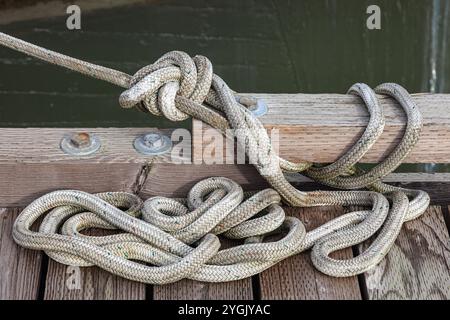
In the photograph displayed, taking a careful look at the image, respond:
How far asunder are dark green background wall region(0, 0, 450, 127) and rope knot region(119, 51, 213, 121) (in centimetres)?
305

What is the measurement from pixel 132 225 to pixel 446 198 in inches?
34.2

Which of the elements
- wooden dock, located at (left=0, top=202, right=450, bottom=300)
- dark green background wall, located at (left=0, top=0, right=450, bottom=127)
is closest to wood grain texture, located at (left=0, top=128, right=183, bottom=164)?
wooden dock, located at (left=0, top=202, right=450, bottom=300)

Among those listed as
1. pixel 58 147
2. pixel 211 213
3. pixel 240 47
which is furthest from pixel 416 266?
pixel 240 47

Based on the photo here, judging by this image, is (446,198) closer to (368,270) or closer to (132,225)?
(368,270)

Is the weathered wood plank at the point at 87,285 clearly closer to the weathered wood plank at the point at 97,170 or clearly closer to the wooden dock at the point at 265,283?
the wooden dock at the point at 265,283

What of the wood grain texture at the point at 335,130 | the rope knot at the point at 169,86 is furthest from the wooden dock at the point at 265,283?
the rope knot at the point at 169,86

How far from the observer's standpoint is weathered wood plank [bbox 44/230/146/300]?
6.30ft

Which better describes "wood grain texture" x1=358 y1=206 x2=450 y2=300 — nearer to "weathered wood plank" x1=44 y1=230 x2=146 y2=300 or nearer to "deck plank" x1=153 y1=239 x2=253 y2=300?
"deck plank" x1=153 y1=239 x2=253 y2=300

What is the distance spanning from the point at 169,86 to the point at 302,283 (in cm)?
59

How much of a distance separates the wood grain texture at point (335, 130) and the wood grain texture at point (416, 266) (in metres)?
0.18

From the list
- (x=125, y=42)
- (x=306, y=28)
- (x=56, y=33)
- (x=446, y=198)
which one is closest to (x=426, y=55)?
(x=306, y=28)

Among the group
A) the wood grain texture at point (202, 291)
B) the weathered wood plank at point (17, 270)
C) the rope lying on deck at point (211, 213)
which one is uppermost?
the rope lying on deck at point (211, 213)

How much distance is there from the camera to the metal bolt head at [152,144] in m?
2.12

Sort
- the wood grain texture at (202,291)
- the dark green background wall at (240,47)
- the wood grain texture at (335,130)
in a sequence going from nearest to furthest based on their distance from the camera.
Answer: the wood grain texture at (202,291), the wood grain texture at (335,130), the dark green background wall at (240,47)
